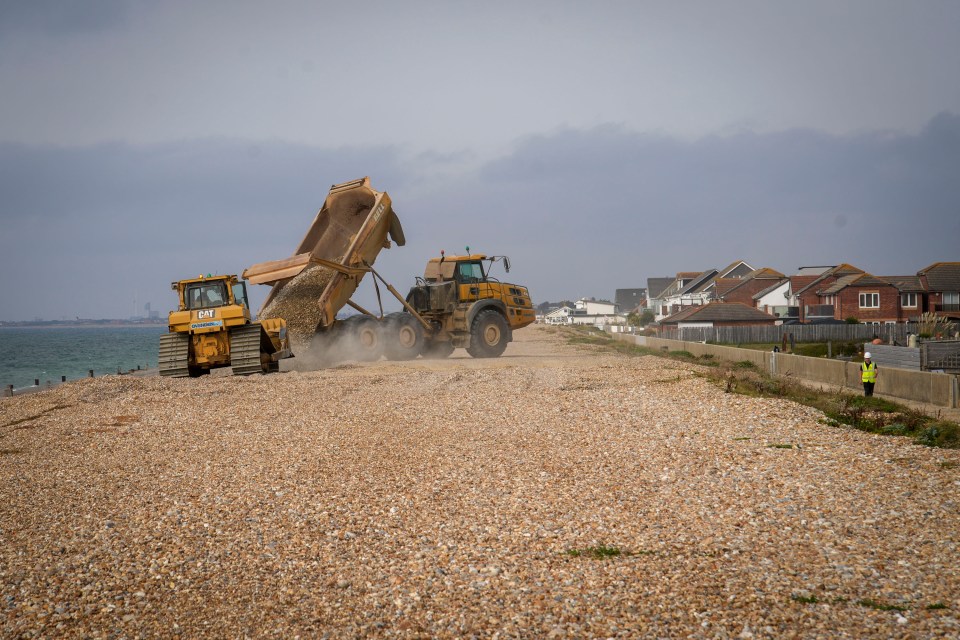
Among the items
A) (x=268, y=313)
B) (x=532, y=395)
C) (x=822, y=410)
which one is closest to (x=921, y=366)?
(x=822, y=410)

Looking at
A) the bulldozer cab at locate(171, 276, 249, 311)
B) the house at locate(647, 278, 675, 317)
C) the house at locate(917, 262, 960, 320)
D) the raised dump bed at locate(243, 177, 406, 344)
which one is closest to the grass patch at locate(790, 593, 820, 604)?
the bulldozer cab at locate(171, 276, 249, 311)

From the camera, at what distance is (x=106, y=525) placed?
7.82 metres

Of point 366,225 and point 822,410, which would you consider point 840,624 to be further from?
point 366,225

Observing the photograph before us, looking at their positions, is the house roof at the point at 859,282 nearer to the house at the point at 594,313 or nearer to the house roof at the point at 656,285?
the house roof at the point at 656,285

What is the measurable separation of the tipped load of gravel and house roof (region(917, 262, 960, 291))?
5431cm

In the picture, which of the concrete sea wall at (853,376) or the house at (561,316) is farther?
the house at (561,316)

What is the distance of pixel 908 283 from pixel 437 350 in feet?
163

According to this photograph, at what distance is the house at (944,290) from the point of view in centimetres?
6119

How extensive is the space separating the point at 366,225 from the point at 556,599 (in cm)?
1933

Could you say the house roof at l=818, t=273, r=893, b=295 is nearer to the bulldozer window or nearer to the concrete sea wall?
the concrete sea wall

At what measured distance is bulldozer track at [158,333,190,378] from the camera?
808 inches

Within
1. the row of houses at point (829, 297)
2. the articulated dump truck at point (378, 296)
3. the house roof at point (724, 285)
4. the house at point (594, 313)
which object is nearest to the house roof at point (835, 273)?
the row of houses at point (829, 297)

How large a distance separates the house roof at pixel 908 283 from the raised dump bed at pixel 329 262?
50.7m

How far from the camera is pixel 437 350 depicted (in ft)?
92.5
